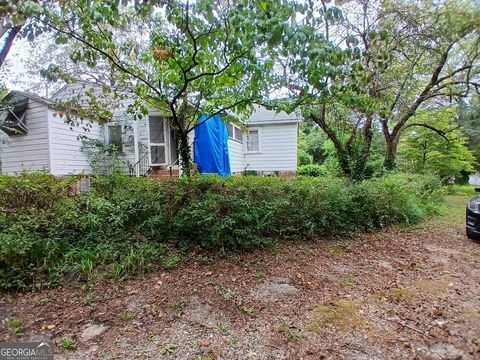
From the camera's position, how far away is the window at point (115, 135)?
973cm

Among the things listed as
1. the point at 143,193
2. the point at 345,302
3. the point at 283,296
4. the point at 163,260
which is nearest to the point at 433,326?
the point at 345,302

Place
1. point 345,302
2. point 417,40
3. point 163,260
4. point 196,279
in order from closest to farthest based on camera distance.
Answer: point 345,302 < point 196,279 < point 163,260 < point 417,40

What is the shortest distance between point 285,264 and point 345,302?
42.6 inches

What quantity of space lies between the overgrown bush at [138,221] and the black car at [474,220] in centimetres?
207

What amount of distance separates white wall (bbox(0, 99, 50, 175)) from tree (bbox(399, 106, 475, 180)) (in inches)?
558

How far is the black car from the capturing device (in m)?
5.15

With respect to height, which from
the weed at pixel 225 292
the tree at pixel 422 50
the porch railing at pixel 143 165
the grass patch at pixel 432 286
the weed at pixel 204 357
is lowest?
the grass patch at pixel 432 286

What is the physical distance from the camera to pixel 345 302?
2.92 metres

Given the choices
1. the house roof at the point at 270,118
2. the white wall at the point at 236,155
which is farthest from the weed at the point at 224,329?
the house roof at the point at 270,118

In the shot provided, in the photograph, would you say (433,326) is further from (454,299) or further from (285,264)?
(285,264)

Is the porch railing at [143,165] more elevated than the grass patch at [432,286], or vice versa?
the porch railing at [143,165]

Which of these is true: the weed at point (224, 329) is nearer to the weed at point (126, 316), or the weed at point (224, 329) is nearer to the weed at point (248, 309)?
the weed at point (248, 309)

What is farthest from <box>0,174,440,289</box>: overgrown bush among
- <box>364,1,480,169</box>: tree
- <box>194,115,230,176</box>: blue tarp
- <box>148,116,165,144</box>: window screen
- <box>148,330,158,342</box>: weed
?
<box>148,116,165,144</box>: window screen

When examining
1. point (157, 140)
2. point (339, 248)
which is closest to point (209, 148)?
point (157, 140)
